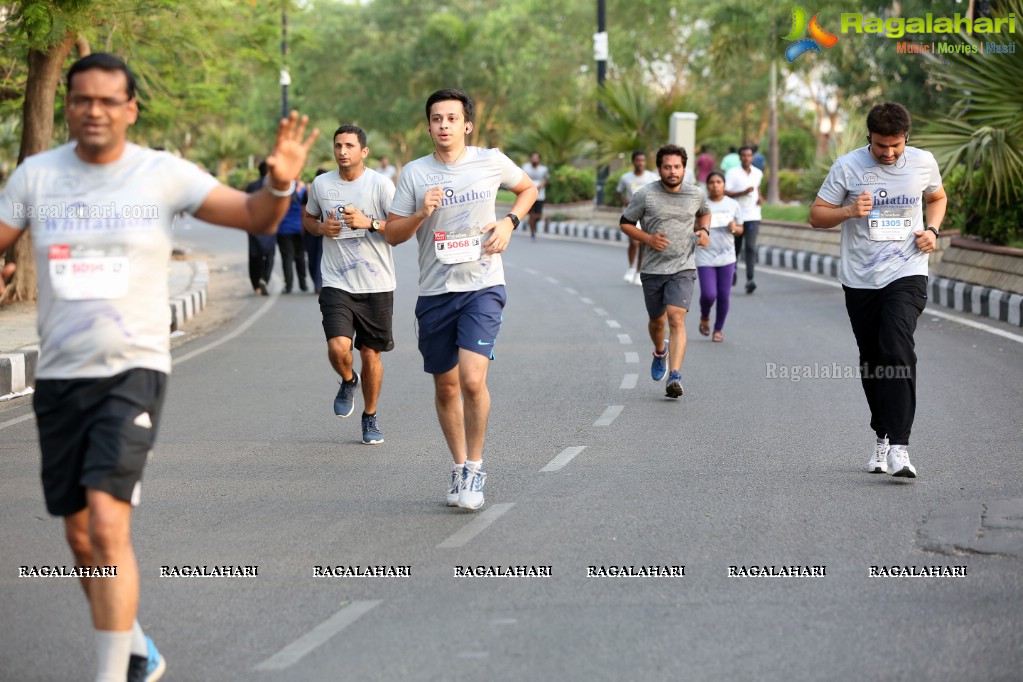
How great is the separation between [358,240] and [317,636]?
4603mm

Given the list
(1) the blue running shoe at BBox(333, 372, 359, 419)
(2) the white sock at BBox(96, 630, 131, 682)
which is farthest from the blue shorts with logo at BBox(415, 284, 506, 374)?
(2) the white sock at BBox(96, 630, 131, 682)

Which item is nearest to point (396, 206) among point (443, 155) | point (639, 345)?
point (443, 155)

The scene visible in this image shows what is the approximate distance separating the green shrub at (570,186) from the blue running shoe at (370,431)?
32598 millimetres

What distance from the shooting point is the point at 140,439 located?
4.69 meters

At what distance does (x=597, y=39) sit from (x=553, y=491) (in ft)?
101

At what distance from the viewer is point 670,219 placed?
38.8 feet

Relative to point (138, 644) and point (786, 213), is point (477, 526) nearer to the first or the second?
point (138, 644)

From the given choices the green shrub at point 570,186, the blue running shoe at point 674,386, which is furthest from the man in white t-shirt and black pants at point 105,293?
the green shrub at point 570,186

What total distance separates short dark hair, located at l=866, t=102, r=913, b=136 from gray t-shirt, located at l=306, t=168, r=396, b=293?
3.10 metres

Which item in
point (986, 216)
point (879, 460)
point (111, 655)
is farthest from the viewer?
point (986, 216)

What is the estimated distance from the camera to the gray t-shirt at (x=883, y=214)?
8.24 m

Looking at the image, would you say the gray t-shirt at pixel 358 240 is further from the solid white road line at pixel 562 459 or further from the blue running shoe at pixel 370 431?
the solid white road line at pixel 562 459

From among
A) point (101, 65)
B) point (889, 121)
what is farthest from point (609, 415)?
point (101, 65)

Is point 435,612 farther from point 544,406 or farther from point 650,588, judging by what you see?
point 544,406
